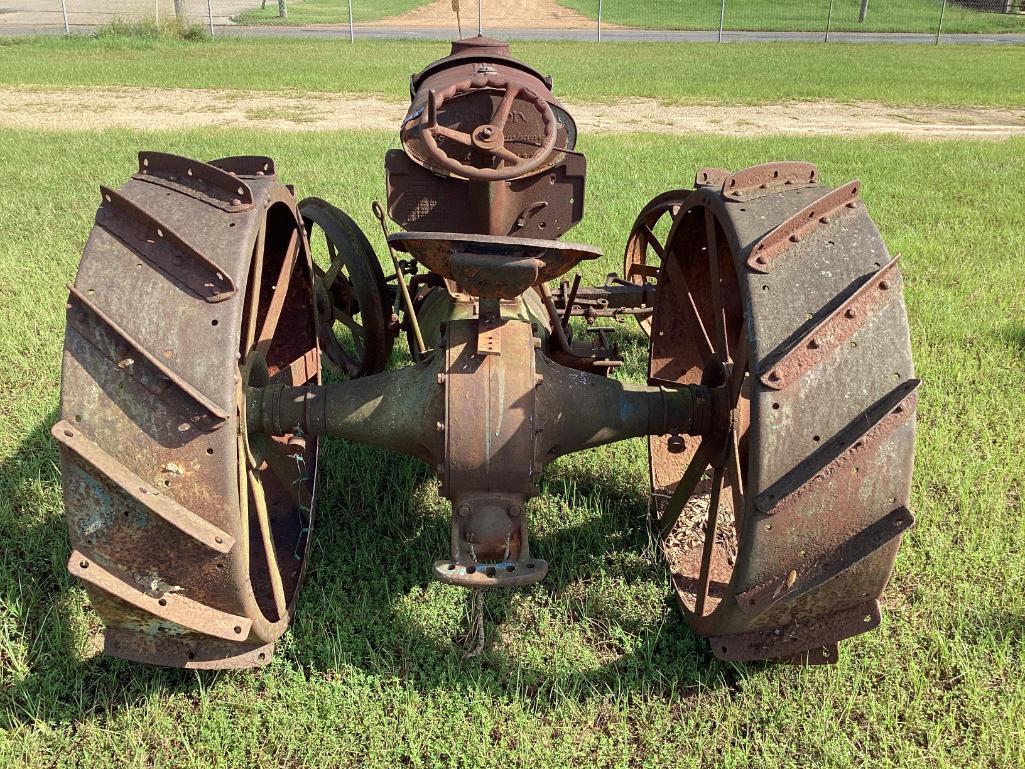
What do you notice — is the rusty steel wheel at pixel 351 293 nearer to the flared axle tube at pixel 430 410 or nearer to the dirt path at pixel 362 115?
the flared axle tube at pixel 430 410

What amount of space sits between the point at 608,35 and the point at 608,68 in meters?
9.09

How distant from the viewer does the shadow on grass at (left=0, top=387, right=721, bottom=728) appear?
2.41m

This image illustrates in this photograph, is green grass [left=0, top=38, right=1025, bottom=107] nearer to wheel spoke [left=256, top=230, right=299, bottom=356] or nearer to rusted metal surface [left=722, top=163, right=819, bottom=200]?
wheel spoke [left=256, top=230, right=299, bottom=356]

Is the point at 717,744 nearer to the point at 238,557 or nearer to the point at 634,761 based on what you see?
the point at 634,761

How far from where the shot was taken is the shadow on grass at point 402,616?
2.41m

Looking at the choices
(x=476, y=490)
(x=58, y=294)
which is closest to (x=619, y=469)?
(x=476, y=490)

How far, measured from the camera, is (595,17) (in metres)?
31.9

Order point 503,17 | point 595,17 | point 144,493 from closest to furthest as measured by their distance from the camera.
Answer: point 144,493
point 503,17
point 595,17

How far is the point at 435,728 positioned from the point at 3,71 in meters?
17.4

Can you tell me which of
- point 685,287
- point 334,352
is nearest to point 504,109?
point 685,287

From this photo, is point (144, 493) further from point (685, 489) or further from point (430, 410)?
point (685, 489)

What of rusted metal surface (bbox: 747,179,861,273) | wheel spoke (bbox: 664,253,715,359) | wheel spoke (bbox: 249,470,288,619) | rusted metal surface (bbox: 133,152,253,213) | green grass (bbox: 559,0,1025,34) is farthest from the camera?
green grass (bbox: 559,0,1025,34)

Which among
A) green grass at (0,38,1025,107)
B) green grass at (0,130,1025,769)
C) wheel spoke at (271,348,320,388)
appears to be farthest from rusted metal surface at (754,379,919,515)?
green grass at (0,38,1025,107)

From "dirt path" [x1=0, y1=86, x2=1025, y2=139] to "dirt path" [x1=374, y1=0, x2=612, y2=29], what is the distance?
580 inches
